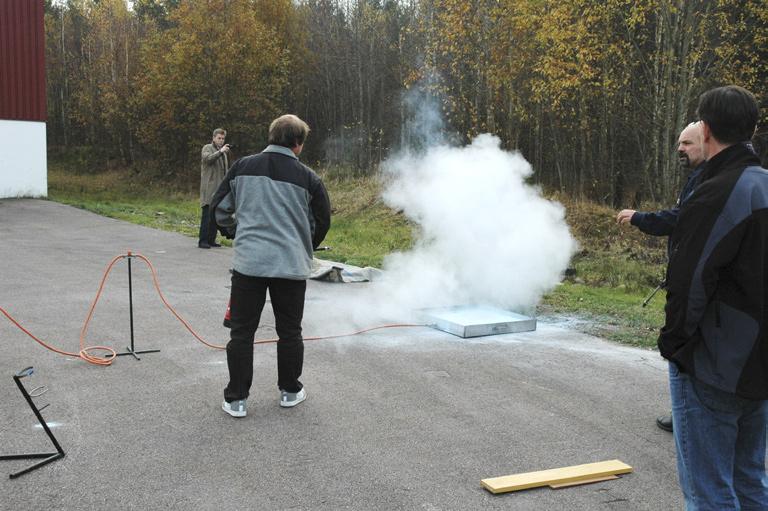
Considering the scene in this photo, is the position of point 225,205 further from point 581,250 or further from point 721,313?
point 581,250

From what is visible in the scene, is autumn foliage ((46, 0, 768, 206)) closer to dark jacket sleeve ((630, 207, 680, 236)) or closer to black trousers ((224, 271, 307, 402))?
dark jacket sleeve ((630, 207, 680, 236))

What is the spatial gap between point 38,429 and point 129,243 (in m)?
9.52

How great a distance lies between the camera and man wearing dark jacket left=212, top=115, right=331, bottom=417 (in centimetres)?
459

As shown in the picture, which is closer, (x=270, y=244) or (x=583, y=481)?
(x=583, y=481)

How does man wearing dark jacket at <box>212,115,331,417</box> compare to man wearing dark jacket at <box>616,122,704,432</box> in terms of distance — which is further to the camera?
man wearing dark jacket at <box>212,115,331,417</box>

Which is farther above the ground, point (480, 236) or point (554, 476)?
point (480, 236)

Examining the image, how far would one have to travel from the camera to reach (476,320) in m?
7.35


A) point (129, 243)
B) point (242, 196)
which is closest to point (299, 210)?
point (242, 196)

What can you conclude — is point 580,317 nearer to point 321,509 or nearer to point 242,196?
point 242,196

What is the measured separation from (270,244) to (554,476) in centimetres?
227

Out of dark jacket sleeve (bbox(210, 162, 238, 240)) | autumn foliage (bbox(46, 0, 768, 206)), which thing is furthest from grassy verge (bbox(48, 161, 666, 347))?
dark jacket sleeve (bbox(210, 162, 238, 240))

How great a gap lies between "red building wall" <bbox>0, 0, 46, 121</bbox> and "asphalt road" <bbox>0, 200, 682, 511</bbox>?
17685 mm

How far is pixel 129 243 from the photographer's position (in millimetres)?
13273

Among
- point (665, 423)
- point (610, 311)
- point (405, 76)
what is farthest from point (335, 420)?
point (405, 76)
